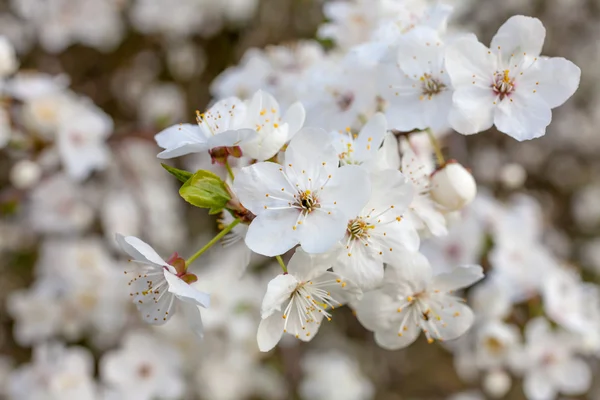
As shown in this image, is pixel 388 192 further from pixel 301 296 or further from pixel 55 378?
pixel 55 378

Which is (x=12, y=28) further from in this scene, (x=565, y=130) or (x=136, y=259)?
(x=565, y=130)

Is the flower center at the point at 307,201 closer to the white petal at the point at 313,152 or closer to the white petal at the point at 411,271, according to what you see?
the white petal at the point at 313,152

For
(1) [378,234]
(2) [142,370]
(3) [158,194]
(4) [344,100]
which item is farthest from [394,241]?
(3) [158,194]

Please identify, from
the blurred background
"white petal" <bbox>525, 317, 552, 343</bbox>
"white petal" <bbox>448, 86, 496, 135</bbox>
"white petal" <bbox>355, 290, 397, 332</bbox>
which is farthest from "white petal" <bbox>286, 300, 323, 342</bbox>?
"white petal" <bbox>525, 317, 552, 343</bbox>

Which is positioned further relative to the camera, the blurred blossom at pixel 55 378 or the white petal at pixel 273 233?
the blurred blossom at pixel 55 378

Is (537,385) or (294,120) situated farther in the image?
(537,385)

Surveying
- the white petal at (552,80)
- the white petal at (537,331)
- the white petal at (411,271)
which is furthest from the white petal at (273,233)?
the white petal at (537,331)

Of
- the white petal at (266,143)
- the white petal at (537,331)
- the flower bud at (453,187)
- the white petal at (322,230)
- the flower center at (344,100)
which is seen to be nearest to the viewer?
the white petal at (322,230)
